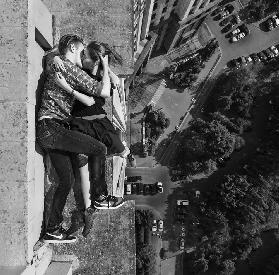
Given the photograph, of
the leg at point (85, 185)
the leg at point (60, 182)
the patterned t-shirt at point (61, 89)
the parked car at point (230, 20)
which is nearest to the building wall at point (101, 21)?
the patterned t-shirt at point (61, 89)

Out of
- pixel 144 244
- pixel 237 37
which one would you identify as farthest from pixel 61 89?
pixel 237 37

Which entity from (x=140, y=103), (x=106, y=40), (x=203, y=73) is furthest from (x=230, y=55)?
(x=106, y=40)

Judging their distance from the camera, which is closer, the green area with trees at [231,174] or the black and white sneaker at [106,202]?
the black and white sneaker at [106,202]

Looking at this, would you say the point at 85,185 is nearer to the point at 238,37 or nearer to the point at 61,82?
the point at 61,82

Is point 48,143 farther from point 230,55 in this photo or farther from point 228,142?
point 230,55

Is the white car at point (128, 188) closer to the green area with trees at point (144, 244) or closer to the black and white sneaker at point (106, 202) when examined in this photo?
the green area with trees at point (144, 244)

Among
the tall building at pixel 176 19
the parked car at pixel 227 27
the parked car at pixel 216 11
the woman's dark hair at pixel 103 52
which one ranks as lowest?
the woman's dark hair at pixel 103 52
